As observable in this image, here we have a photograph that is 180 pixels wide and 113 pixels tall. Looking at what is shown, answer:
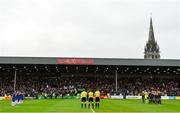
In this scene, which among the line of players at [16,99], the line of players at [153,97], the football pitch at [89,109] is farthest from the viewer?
the line of players at [153,97]

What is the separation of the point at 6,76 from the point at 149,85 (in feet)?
93.7

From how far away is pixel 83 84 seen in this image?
75812 millimetres

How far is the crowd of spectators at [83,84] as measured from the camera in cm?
6906

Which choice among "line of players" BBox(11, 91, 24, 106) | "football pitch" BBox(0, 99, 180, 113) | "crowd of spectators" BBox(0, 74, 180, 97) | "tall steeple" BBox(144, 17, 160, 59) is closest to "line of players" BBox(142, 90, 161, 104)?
"football pitch" BBox(0, 99, 180, 113)

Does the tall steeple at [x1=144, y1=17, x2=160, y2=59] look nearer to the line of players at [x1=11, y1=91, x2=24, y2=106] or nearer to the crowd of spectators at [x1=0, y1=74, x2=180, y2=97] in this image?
the crowd of spectators at [x1=0, y1=74, x2=180, y2=97]

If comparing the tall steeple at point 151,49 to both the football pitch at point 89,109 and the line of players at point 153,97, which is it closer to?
the line of players at point 153,97

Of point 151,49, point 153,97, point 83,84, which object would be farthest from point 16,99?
point 151,49

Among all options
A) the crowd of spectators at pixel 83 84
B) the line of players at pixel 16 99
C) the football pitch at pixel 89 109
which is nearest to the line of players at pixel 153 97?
the football pitch at pixel 89 109

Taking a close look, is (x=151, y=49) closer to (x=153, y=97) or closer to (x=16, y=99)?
(x=153, y=97)

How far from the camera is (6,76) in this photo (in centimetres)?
8088

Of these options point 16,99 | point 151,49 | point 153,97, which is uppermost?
point 151,49

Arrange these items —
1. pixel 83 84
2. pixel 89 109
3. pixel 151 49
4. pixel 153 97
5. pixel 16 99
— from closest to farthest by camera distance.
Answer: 1. pixel 89 109
2. pixel 16 99
3. pixel 153 97
4. pixel 83 84
5. pixel 151 49

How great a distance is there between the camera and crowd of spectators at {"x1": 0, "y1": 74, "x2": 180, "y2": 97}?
227 ft

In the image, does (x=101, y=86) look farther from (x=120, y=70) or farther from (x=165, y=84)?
(x=165, y=84)
